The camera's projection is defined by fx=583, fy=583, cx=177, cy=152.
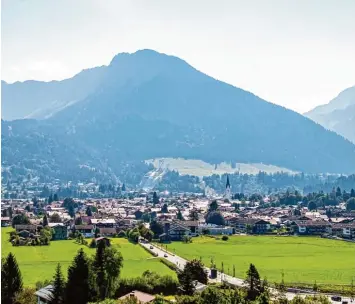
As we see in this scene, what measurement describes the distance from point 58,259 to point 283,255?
1682 cm

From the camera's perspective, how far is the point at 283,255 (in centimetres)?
4447

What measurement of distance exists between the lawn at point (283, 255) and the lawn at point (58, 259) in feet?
12.0

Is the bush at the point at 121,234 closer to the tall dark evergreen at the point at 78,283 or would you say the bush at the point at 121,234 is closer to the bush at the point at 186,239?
the bush at the point at 186,239

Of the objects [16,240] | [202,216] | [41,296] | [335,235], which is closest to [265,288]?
[41,296]

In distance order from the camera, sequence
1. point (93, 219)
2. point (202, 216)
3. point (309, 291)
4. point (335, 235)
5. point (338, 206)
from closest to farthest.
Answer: point (309, 291)
point (335, 235)
point (93, 219)
point (202, 216)
point (338, 206)

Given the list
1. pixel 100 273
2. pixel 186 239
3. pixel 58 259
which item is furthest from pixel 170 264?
pixel 186 239

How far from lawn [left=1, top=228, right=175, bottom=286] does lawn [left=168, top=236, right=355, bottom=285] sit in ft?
12.0

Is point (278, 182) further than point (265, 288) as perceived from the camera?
Yes

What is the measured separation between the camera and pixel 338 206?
97688mm

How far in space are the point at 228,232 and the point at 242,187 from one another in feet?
385

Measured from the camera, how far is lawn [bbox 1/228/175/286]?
34531 millimetres

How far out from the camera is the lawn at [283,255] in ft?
116

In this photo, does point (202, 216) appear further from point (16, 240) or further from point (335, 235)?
point (16, 240)

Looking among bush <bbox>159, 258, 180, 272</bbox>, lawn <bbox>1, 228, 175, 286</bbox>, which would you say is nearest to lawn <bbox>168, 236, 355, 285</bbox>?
bush <bbox>159, 258, 180, 272</bbox>
